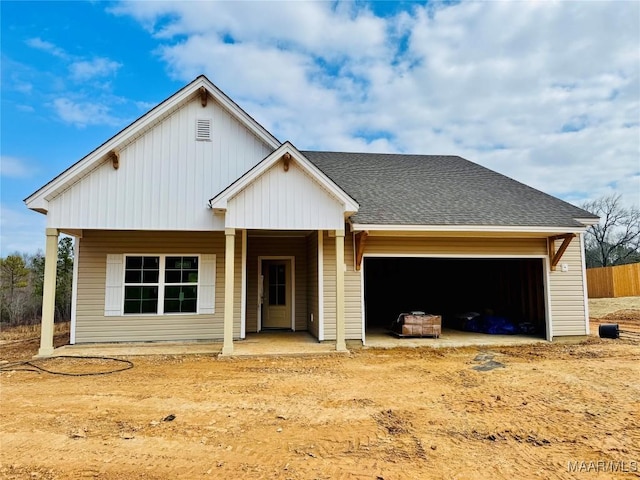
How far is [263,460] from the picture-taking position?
12.0 feet

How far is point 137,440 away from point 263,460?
1498 millimetres

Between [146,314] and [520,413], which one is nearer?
[520,413]

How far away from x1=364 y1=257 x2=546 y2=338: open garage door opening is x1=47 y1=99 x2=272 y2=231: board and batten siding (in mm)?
6701

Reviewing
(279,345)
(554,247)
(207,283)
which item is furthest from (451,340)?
(207,283)

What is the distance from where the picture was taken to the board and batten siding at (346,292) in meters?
9.55

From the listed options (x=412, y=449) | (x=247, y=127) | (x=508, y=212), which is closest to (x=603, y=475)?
(x=412, y=449)

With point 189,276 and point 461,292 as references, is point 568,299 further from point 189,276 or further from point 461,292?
point 189,276

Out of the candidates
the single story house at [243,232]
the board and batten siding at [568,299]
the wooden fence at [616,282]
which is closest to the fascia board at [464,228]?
the single story house at [243,232]

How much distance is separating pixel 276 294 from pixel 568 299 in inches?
318

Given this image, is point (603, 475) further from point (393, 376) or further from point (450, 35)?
point (450, 35)

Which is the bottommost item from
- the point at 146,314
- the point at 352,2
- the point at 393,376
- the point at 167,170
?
the point at 393,376

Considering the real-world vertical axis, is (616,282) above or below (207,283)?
below

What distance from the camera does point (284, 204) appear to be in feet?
28.0

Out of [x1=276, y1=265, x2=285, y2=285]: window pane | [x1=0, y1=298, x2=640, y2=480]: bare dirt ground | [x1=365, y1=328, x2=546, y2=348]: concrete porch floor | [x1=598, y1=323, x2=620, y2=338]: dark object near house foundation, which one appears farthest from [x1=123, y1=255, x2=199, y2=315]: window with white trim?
[x1=598, y1=323, x2=620, y2=338]: dark object near house foundation
